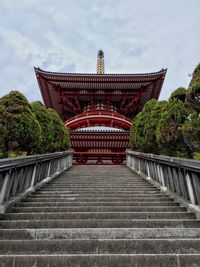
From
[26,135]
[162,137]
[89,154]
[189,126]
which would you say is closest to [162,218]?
[189,126]

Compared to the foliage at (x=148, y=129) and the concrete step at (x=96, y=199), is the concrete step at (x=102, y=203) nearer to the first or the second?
the concrete step at (x=96, y=199)

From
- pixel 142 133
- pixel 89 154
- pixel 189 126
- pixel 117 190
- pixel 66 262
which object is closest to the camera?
pixel 66 262

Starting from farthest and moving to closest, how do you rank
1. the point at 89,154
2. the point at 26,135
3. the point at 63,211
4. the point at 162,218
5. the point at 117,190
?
the point at 89,154 < the point at 26,135 < the point at 117,190 < the point at 63,211 < the point at 162,218

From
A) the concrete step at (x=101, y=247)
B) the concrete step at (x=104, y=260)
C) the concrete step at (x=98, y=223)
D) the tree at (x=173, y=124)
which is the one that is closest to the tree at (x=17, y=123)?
the concrete step at (x=98, y=223)

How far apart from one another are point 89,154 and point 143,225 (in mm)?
14661

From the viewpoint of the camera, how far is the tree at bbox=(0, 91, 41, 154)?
20.2ft

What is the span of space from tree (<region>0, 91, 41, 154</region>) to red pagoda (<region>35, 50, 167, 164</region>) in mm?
10746

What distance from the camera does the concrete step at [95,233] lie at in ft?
9.07

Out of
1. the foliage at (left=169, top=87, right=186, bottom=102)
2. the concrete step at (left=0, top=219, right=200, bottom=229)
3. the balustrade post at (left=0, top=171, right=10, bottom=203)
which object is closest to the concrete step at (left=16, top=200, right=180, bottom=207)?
the balustrade post at (left=0, top=171, right=10, bottom=203)

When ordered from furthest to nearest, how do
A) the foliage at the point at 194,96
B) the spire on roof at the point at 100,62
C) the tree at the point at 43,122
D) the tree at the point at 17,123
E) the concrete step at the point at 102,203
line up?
1. the spire on roof at the point at 100,62
2. the tree at the point at 43,122
3. the tree at the point at 17,123
4. the foliage at the point at 194,96
5. the concrete step at the point at 102,203

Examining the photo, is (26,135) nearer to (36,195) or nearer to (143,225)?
(36,195)

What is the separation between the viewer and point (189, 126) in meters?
4.94

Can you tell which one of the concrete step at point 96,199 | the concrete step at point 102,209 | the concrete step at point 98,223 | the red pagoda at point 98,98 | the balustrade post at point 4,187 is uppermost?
the red pagoda at point 98,98

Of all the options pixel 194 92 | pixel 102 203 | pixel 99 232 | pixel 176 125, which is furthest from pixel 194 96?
pixel 99 232
